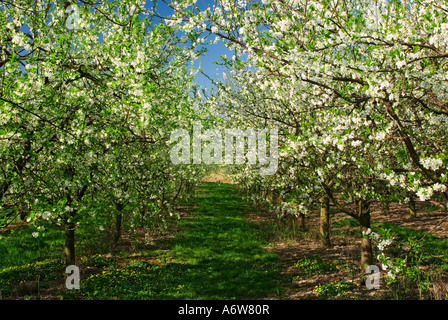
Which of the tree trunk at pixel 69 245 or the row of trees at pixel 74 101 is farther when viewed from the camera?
the tree trunk at pixel 69 245

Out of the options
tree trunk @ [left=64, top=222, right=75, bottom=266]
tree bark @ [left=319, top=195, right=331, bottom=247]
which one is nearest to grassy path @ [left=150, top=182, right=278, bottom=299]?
tree bark @ [left=319, top=195, right=331, bottom=247]

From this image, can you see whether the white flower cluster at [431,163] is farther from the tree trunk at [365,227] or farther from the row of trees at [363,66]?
the tree trunk at [365,227]

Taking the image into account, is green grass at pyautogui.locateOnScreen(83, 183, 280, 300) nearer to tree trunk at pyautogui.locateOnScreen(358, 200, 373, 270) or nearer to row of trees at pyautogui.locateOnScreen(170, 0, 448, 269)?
tree trunk at pyautogui.locateOnScreen(358, 200, 373, 270)

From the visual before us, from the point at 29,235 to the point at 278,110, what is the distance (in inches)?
454

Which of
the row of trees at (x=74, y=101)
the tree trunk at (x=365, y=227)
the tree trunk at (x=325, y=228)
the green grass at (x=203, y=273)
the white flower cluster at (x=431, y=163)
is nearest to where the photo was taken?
the white flower cluster at (x=431, y=163)

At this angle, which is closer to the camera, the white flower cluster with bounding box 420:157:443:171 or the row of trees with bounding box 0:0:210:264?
the white flower cluster with bounding box 420:157:443:171

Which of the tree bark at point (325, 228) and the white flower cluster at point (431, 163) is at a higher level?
the white flower cluster at point (431, 163)

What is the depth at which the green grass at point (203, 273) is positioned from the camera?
8266mm

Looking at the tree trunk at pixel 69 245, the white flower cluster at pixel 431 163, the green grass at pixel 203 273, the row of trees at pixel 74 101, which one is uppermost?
the row of trees at pixel 74 101

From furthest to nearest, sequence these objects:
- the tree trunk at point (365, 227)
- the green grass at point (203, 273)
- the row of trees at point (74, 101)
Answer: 1. the tree trunk at point (365, 227)
2. the green grass at point (203, 273)
3. the row of trees at point (74, 101)

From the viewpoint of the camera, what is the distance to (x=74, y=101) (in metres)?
6.88

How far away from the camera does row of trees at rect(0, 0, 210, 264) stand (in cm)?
615

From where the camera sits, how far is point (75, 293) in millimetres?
8055

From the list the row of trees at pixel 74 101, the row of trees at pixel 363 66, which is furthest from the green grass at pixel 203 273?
the row of trees at pixel 363 66
